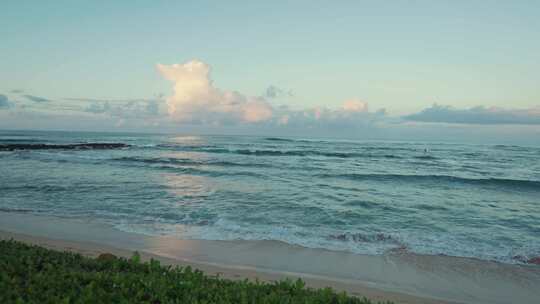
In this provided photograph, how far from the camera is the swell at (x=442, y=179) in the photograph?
23981 mm

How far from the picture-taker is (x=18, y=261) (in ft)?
15.1

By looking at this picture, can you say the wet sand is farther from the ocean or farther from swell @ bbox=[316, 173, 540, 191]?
swell @ bbox=[316, 173, 540, 191]

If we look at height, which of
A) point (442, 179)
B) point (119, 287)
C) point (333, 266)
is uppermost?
point (119, 287)

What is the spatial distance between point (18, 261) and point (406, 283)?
698cm

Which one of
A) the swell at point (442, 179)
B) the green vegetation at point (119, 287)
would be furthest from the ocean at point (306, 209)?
the green vegetation at point (119, 287)

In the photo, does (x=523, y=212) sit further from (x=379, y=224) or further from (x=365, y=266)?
(x=365, y=266)

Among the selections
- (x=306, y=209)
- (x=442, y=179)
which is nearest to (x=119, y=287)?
(x=306, y=209)

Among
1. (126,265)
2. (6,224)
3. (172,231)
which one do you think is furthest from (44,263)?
(6,224)

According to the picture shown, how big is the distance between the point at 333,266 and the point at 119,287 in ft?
16.9

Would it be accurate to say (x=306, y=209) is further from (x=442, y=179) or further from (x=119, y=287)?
(x=442, y=179)

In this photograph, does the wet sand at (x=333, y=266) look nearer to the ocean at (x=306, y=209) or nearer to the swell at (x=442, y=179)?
the ocean at (x=306, y=209)

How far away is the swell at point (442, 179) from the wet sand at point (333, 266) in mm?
16723

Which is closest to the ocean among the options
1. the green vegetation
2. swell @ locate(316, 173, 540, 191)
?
swell @ locate(316, 173, 540, 191)

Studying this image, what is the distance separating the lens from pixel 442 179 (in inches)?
1002
